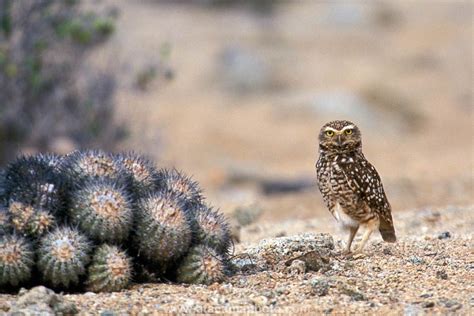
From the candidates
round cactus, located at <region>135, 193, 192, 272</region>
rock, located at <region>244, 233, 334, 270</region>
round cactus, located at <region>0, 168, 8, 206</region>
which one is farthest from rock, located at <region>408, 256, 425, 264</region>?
round cactus, located at <region>0, 168, 8, 206</region>

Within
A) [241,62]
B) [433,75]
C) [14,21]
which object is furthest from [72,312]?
[433,75]

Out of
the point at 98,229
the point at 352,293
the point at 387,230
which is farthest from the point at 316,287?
the point at 387,230

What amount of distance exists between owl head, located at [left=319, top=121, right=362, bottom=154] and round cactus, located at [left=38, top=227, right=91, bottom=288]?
2.01 metres

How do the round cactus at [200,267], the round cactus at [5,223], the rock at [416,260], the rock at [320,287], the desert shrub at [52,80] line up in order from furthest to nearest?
the desert shrub at [52,80] < the rock at [416,260] < the round cactus at [200,267] < the rock at [320,287] < the round cactus at [5,223]

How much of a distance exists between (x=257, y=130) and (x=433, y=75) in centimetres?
859

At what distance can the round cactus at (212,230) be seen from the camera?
5.43m

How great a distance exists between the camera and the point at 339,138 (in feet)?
20.4

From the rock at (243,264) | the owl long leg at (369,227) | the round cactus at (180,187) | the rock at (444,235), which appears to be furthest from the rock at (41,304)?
the rock at (444,235)

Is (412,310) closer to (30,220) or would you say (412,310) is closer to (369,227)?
Answer: (369,227)

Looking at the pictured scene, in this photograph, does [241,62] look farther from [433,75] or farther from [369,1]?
[369,1]

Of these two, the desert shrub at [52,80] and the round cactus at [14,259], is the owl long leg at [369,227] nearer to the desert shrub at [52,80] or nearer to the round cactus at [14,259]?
the round cactus at [14,259]

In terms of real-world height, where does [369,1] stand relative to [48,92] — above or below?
above

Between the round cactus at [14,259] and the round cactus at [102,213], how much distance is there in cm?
33

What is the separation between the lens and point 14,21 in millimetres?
12094
